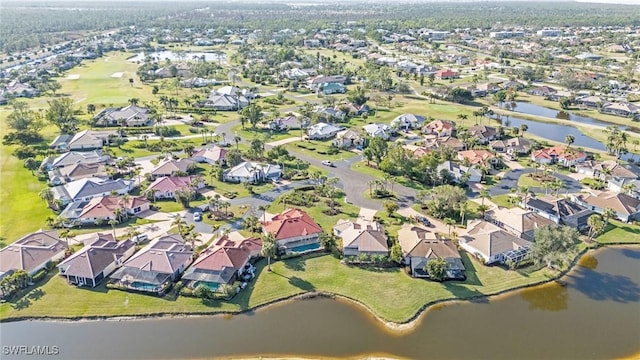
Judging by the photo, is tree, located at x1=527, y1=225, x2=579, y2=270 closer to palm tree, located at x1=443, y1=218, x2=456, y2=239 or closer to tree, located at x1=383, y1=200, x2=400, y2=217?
palm tree, located at x1=443, y1=218, x2=456, y2=239

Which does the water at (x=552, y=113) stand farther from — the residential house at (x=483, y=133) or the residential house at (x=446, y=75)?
the residential house at (x=446, y=75)

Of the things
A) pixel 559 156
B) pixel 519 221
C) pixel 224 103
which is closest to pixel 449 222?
pixel 519 221

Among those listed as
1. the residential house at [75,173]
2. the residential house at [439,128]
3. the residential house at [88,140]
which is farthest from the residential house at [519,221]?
the residential house at [88,140]

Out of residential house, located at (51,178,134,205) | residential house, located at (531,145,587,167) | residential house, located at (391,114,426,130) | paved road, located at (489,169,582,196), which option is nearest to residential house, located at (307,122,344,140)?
residential house, located at (391,114,426,130)

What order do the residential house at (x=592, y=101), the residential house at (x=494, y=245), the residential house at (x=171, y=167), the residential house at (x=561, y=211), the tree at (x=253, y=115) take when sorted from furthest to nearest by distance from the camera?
the residential house at (x=592, y=101) < the tree at (x=253, y=115) < the residential house at (x=171, y=167) < the residential house at (x=561, y=211) < the residential house at (x=494, y=245)

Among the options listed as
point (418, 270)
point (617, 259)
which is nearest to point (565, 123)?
point (617, 259)

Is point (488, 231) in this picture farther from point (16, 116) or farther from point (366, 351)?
point (16, 116)

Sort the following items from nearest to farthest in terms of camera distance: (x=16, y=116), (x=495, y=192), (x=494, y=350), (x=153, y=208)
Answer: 1. (x=494, y=350)
2. (x=153, y=208)
3. (x=495, y=192)
4. (x=16, y=116)
